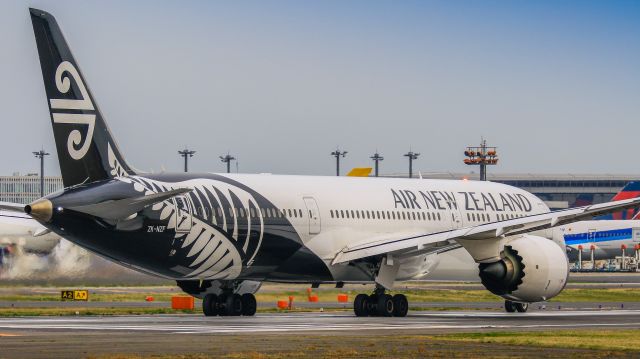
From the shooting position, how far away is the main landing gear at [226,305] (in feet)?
129

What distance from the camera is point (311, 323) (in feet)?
113

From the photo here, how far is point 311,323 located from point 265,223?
485 centimetres

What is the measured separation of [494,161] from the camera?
392ft

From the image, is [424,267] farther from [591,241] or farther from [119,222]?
[591,241]

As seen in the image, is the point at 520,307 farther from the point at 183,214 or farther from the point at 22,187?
the point at 22,187

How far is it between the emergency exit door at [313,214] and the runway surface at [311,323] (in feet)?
9.05

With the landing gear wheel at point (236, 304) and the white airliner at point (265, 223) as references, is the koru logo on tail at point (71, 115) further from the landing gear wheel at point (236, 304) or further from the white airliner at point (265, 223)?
the landing gear wheel at point (236, 304)

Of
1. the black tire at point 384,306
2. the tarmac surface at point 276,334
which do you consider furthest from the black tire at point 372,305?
the tarmac surface at point 276,334

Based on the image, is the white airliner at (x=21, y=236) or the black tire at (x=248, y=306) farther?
the white airliner at (x=21, y=236)

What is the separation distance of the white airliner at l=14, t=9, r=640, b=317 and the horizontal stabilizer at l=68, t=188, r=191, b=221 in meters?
0.04

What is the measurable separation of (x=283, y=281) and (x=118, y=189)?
848cm

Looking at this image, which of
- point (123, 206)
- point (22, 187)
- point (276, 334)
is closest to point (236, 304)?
point (123, 206)

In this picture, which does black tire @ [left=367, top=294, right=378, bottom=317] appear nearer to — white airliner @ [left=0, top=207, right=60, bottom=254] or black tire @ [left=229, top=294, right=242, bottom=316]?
black tire @ [left=229, top=294, right=242, bottom=316]

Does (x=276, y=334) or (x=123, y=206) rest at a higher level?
(x=123, y=206)
